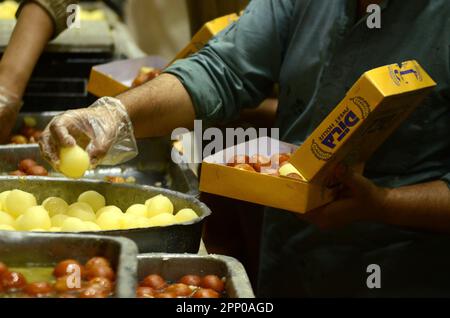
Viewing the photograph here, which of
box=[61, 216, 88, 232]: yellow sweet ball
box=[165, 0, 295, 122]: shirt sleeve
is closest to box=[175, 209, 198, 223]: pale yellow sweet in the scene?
box=[61, 216, 88, 232]: yellow sweet ball

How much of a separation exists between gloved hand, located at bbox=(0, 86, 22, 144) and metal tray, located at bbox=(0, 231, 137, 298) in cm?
144

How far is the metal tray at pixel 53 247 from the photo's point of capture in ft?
5.21

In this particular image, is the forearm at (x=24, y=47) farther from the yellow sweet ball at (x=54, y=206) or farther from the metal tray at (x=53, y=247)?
the metal tray at (x=53, y=247)

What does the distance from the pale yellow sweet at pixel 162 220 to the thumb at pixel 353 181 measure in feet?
1.68

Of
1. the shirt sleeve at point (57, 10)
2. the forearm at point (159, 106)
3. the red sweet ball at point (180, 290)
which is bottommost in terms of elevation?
the red sweet ball at point (180, 290)

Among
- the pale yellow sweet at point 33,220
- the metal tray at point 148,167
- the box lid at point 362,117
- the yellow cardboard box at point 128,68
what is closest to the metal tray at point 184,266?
the pale yellow sweet at point 33,220

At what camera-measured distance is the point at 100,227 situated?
6.47ft

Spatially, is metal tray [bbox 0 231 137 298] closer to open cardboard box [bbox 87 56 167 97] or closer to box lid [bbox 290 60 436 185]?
box lid [bbox 290 60 436 185]

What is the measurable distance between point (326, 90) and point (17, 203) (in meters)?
1.08

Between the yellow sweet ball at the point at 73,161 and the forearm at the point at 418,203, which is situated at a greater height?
the yellow sweet ball at the point at 73,161

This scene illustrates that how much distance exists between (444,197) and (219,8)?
2.21 meters

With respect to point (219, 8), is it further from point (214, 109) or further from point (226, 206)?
point (214, 109)

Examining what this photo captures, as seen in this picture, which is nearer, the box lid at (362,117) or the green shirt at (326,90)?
the box lid at (362,117)

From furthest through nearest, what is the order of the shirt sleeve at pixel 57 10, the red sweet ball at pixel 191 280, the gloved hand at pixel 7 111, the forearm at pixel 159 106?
1. the shirt sleeve at pixel 57 10
2. the gloved hand at pixel 7 111
3. the forearm at pixel 159 106
4. the red sweet ball at pixel 191 280
